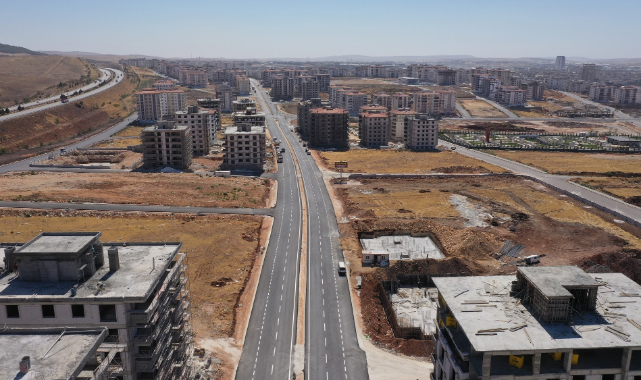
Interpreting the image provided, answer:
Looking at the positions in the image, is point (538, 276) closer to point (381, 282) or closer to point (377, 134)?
point (381, 282)

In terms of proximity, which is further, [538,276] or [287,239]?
[287,239]

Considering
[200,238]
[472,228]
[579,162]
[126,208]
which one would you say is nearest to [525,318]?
[472,228]

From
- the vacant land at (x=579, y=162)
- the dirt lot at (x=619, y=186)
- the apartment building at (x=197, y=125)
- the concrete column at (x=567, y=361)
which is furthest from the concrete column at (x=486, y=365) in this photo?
the apartment building at (x=197, y=125)

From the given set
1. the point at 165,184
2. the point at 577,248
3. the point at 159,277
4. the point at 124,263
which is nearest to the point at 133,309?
the point at 159,277

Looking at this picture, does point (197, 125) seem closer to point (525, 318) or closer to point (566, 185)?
point (566, 185)

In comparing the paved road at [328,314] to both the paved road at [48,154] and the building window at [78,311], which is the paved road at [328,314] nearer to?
the building window at [78,311]

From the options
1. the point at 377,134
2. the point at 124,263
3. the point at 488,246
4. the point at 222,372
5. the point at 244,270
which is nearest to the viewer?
the point at 124,263
